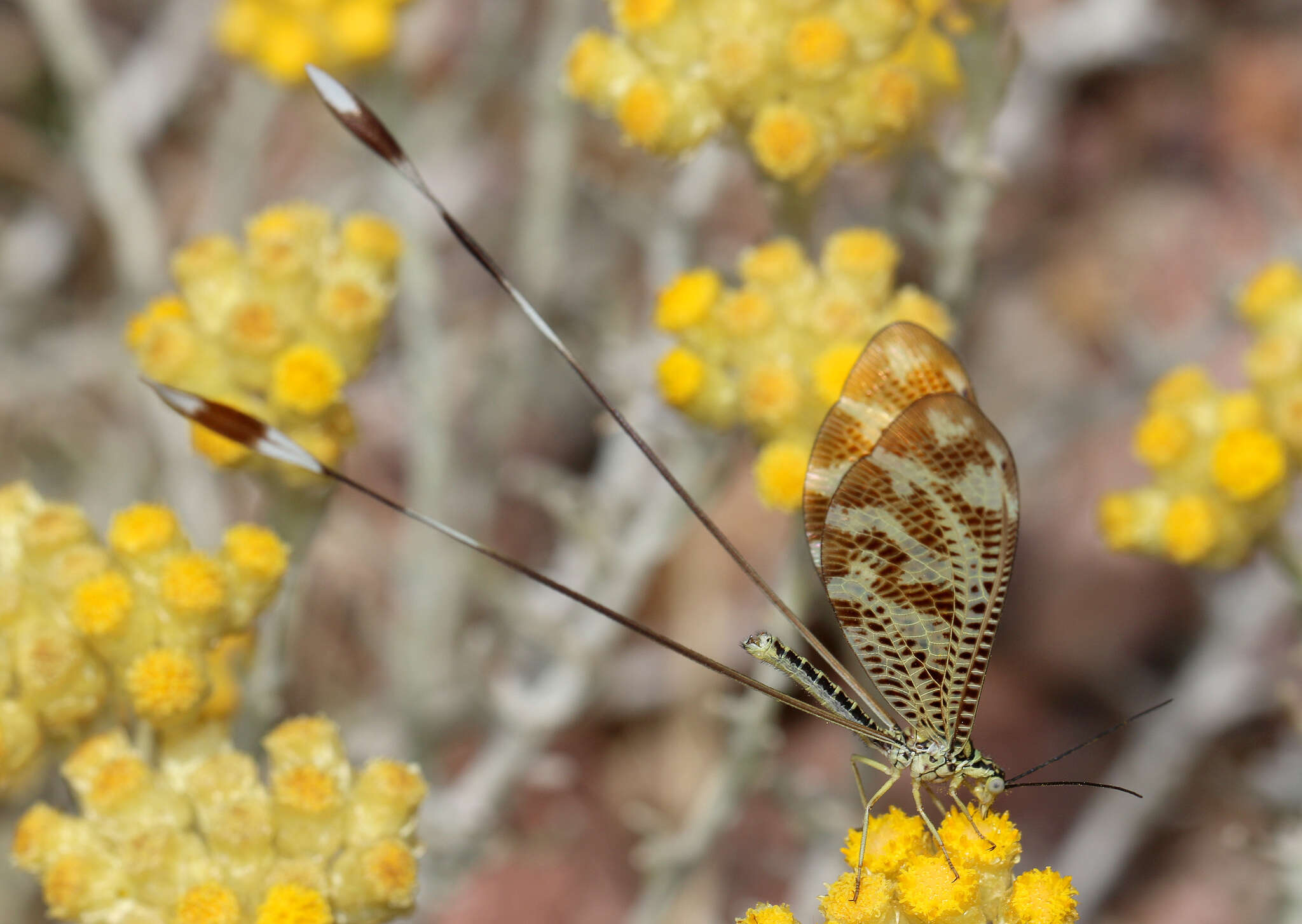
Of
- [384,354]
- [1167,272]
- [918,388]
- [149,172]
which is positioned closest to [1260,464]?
[918,388]

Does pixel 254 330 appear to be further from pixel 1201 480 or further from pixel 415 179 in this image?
pixel 1201 480

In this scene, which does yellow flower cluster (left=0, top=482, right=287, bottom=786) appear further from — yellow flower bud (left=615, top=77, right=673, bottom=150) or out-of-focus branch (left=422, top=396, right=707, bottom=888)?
yellow flower bud (left=615, top=77, right=673, bottom=150)

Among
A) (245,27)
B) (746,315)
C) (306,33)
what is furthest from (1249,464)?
(245,27)

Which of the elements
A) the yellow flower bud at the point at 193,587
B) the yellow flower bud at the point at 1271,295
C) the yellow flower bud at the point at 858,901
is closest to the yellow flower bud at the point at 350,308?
the yellow flower bud at the point at 193,587

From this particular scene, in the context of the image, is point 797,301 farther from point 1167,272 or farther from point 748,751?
point 1167,272

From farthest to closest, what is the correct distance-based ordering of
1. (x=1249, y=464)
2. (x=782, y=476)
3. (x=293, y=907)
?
1. (x=1249, y=464)
2. (x=782, y=476)
3. (x=293, y=907)

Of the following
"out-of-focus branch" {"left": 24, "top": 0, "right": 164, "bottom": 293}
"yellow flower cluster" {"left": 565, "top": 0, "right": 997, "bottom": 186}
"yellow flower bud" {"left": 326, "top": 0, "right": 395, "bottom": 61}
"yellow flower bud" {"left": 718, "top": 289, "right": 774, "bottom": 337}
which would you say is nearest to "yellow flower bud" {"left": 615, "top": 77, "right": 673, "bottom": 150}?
"yellow flower cluster" {"left": 565, "top": 0, "right": 997, "bottom": 186}

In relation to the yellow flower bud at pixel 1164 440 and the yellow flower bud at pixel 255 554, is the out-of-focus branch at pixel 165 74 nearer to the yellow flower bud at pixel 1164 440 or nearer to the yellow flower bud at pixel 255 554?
the yellow flower bud at pixel 255 554
